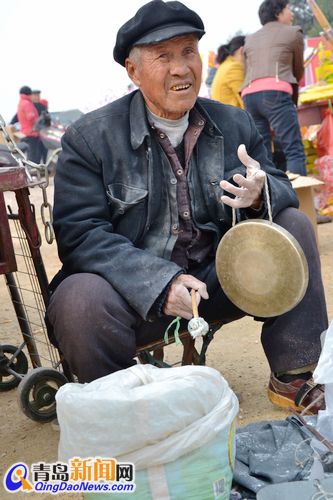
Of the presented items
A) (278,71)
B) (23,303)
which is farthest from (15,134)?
(23,303)

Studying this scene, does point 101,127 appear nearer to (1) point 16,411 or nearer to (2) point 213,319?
(2) point 213,319

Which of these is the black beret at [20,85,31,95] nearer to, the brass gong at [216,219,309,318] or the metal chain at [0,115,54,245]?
the metal chain at [0,115,54,245]

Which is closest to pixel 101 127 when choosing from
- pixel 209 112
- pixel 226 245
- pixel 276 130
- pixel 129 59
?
pixel 129 59

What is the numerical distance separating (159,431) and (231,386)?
127cm

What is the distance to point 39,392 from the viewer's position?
91.2 inches

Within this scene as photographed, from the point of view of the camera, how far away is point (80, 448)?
1348 millimetres

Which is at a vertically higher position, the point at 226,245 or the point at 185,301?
the point at 226,245

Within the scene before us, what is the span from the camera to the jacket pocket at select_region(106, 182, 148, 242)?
6.50 feet

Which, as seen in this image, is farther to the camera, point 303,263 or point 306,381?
point 306,381

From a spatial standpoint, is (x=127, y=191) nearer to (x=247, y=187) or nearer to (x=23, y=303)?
(x=247, y=187)

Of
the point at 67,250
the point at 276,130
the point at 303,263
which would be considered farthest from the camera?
the point at 276,130

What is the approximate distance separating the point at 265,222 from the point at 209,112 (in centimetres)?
66

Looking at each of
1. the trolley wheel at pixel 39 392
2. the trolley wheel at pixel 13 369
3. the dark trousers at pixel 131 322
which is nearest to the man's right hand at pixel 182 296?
the dark trousers at pixel 131 322

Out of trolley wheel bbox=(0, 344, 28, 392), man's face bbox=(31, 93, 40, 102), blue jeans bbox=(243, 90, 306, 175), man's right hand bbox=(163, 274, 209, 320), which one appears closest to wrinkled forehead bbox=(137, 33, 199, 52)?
man's right hand bbox=(163, 274, 209, 320)
